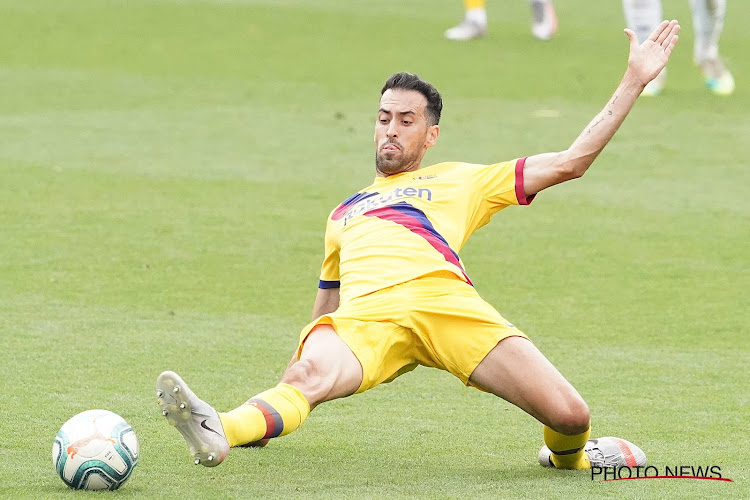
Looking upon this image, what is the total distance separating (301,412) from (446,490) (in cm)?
67

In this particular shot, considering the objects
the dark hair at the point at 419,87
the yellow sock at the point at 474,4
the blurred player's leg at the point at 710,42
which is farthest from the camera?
the yellow sock at the point at 474,4

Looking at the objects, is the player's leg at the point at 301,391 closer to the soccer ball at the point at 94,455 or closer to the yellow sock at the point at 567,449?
the soccer ball at the point at 94,455

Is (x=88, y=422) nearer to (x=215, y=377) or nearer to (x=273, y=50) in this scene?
(x=215, y=377)

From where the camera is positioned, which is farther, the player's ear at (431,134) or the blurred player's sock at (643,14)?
the blurred player's sock at (643,14)

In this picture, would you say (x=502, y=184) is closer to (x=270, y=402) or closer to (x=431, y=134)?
(x=431, y=134)

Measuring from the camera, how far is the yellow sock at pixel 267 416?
4750mm

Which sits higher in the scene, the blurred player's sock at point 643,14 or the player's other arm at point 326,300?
the blurred player's sock at point 643,14

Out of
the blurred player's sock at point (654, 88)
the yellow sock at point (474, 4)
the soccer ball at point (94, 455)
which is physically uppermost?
the yellow sock at point (474, 4)

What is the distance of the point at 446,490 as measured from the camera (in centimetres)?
511

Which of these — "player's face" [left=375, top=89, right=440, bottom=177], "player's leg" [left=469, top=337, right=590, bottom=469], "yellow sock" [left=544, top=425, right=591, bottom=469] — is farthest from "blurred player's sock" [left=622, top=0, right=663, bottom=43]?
"player's leg" [left=469, top=337, right=590, bottom=469]

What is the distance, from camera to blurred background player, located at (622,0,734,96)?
49.6 feet

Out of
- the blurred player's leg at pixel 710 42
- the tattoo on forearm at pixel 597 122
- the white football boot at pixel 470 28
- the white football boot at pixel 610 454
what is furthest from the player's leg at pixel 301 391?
the white football boot at pixel 470 28

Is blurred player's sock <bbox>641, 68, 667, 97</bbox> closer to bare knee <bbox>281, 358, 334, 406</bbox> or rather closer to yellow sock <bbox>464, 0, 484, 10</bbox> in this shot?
yellow sock <bbox>464, 0, 484, 10</bbox>

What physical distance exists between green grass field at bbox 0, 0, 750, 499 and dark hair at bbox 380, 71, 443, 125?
4.82 feet
